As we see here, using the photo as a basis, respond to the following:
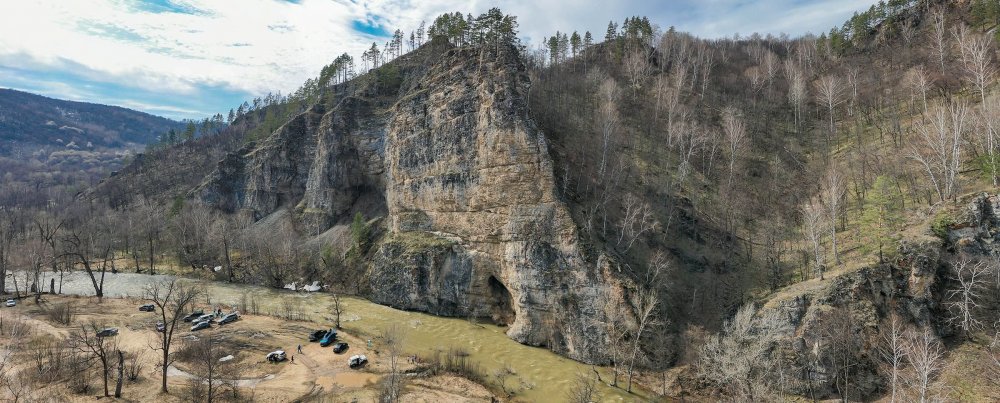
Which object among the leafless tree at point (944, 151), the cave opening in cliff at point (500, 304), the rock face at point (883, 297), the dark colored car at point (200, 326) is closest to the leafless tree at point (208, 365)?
the dark colored car at point (200, 326)

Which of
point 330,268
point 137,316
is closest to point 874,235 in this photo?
point 330,268

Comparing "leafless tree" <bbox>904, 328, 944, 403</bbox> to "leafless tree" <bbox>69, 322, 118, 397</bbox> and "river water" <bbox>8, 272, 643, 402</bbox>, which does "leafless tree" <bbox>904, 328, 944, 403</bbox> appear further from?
"leafless tree" <bbox>69, 322, 118, 397</bbox>

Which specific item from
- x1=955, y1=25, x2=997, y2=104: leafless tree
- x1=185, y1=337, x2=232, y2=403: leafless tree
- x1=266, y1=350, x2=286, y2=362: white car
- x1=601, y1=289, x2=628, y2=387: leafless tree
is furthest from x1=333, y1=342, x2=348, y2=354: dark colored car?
x1=955, y1=25, x2=997, y2=104: leafless tree

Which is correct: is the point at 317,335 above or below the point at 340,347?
above

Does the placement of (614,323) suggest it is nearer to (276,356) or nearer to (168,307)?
(276,356)

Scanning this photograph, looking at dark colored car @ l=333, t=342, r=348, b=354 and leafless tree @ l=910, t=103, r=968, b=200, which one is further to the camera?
dark colored car @ l=333, t=342, r=348, b=354

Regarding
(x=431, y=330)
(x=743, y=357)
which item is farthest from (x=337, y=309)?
(x=743, y=357)

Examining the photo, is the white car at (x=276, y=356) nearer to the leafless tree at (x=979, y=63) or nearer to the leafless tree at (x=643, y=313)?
the leafless tree at (x=643, y=313)
